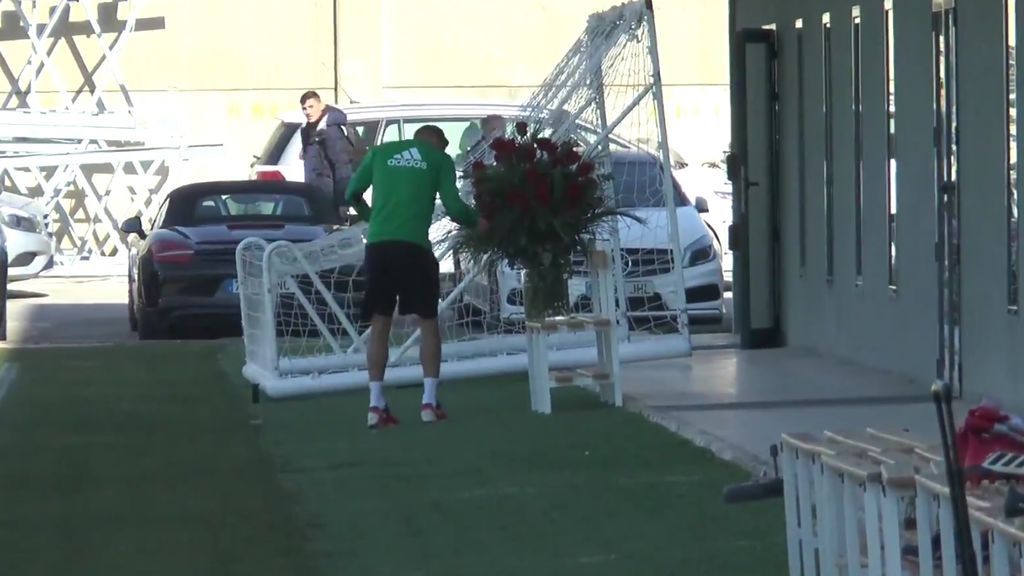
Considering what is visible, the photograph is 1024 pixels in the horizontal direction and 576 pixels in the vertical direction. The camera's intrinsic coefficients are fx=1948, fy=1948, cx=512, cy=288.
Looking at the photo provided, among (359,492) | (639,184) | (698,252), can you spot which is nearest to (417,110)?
(698,252)

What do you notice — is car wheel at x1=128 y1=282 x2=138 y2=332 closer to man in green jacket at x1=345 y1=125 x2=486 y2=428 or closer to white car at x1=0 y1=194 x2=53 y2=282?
white car at x1=0 y1=194 x2=53 y2=282

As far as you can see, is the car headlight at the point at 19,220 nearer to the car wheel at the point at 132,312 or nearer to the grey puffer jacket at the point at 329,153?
the car wheel at the point at 132,312

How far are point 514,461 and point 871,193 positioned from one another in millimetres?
4462

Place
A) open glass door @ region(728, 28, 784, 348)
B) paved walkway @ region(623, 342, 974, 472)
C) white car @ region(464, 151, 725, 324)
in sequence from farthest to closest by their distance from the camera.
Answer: open glass door @ region(728, 28, 784, 348)
white car @ region(464, 151, 725, 324)
paved walkway @ region(623, 342, 974, 472)

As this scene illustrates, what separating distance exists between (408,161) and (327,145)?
6166mm

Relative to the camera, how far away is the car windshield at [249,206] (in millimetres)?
16188

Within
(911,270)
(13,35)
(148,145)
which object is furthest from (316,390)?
(13,35)

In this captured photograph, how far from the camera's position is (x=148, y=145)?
26.1 m

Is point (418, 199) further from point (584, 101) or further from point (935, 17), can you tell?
point (935, 17)

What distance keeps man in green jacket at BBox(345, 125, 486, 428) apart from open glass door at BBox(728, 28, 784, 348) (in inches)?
180

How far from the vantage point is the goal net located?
37.2 ft

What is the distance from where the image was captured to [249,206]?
16.5 m

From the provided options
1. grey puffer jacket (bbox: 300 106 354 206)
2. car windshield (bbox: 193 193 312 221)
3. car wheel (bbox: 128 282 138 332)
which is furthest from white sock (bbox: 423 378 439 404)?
car wheel (bbox: 128 282 138 332)

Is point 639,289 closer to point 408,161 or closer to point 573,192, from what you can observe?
point 573,192
